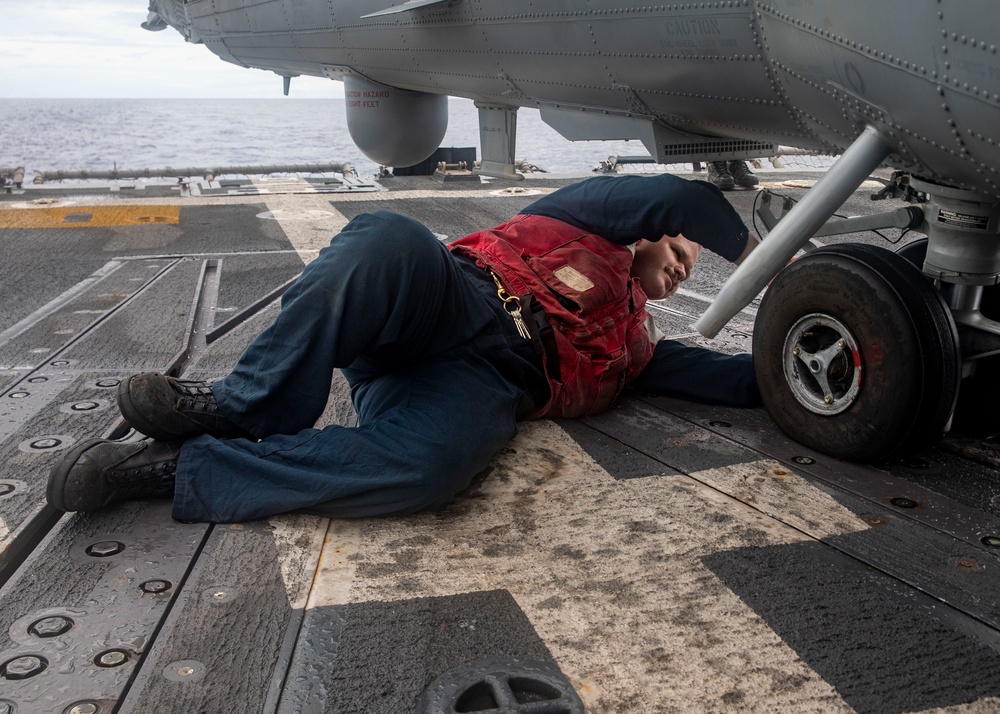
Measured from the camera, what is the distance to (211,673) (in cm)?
157

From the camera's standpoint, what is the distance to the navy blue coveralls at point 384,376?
2156mm

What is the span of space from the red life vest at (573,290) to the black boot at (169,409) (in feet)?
3.12

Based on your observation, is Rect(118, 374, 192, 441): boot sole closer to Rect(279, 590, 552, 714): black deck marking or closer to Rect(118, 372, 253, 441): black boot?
Rect(118, 372, 253, 441): black boot

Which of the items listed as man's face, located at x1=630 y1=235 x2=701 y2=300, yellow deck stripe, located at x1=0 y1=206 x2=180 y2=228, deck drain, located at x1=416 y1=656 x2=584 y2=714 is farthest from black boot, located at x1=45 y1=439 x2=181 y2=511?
yellow deck stripe, located at x1=0 y1=206 x2=180 y2=228

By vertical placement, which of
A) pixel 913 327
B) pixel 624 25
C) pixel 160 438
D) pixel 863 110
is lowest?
pixel 160 438

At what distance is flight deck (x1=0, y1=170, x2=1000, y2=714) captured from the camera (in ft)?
5.09

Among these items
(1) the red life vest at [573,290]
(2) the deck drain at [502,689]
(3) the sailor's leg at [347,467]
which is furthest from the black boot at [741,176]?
(2) the deck drain at [502,689]

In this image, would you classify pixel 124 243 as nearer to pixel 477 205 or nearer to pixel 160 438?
pixel 477 205

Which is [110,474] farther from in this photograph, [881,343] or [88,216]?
[88,216]

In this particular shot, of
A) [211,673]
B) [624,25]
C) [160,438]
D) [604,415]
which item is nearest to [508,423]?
[604,415]

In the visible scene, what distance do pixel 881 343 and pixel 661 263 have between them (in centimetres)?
81

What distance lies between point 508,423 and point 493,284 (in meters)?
0.48

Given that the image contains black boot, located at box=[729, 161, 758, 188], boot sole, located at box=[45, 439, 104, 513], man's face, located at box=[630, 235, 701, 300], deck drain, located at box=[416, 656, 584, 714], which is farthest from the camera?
black boot, located at box=[729, 161, 758, 188]

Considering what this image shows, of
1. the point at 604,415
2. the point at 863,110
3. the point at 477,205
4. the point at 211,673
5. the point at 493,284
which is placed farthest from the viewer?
the point at 477,205
